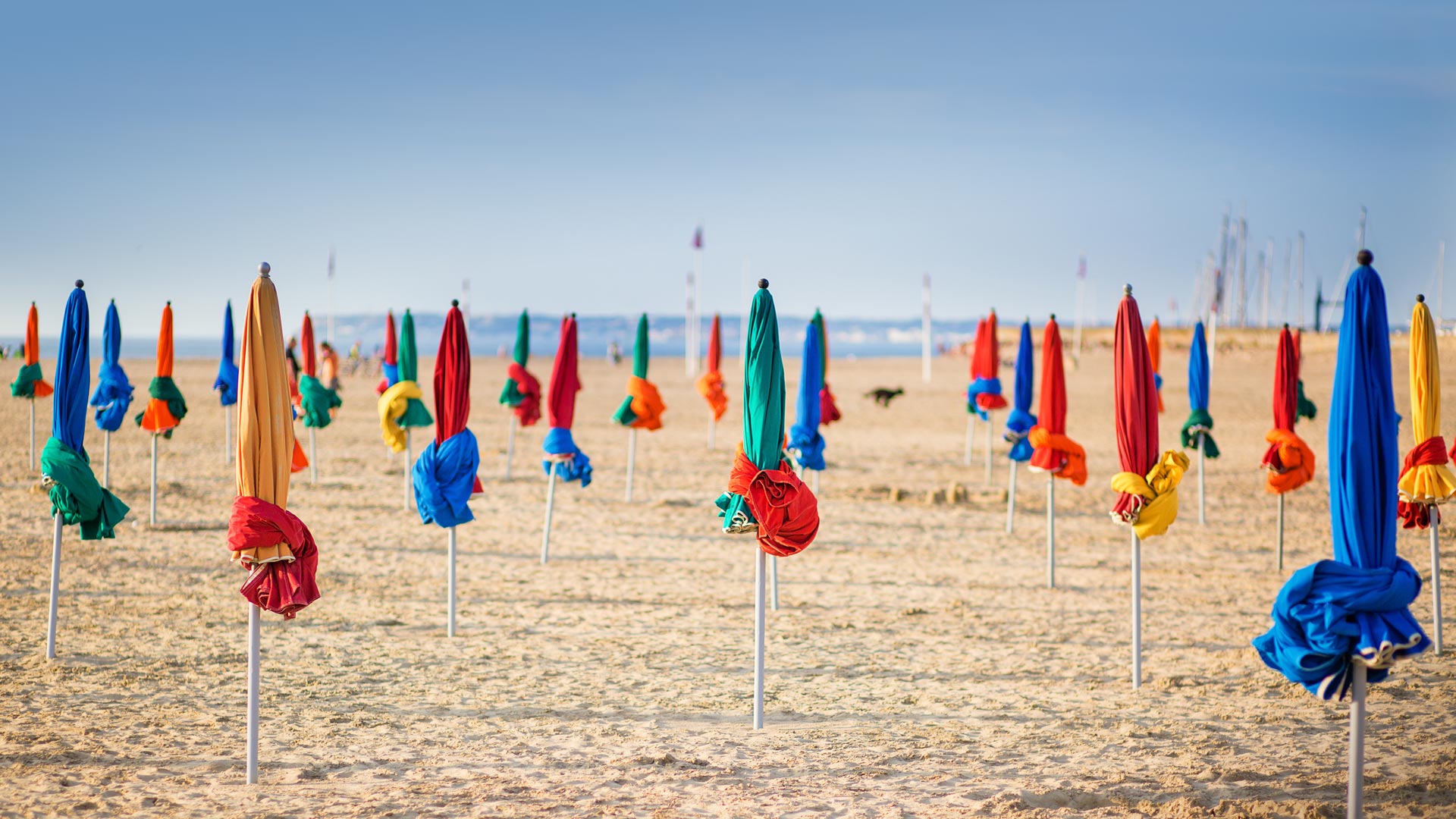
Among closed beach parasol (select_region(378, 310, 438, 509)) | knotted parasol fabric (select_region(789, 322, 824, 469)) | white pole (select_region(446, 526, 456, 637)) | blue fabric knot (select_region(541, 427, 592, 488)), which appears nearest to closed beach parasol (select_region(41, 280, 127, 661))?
white pole (select_region(446, 526, 456, 637))

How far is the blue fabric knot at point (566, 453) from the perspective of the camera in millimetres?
11773

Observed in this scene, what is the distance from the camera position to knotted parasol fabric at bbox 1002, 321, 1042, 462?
461 inches

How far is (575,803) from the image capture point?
5.66 metres

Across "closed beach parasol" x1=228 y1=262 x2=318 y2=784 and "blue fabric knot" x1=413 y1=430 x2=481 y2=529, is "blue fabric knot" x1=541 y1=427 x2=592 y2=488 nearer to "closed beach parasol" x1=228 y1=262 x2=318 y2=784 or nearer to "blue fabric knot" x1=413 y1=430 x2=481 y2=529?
"blue fabric knot" x1=413 y1=430 x2=481 y2=529

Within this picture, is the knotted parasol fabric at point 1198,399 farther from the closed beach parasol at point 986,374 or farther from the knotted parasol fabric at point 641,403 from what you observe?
the knotted parasol fabric at point 641,403

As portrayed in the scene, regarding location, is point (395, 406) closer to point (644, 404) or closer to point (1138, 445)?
point (644, 404)

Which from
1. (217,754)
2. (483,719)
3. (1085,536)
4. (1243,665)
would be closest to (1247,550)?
(1085,536)

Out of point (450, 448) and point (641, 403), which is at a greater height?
point (641, 403)

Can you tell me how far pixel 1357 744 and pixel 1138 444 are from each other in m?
3.01

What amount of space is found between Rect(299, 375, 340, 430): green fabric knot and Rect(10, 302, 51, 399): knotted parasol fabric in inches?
170

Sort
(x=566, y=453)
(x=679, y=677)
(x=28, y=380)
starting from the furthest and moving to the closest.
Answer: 1. (x=28, y=380)
2. (x=566, y=453)
3. (x=679, y=677)

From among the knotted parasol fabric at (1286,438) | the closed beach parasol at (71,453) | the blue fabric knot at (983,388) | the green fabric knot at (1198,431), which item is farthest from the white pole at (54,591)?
the green fabric knot at (1198,431)

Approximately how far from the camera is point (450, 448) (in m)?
8.52

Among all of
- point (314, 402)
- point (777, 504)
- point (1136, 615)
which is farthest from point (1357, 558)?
point (314, 402)
